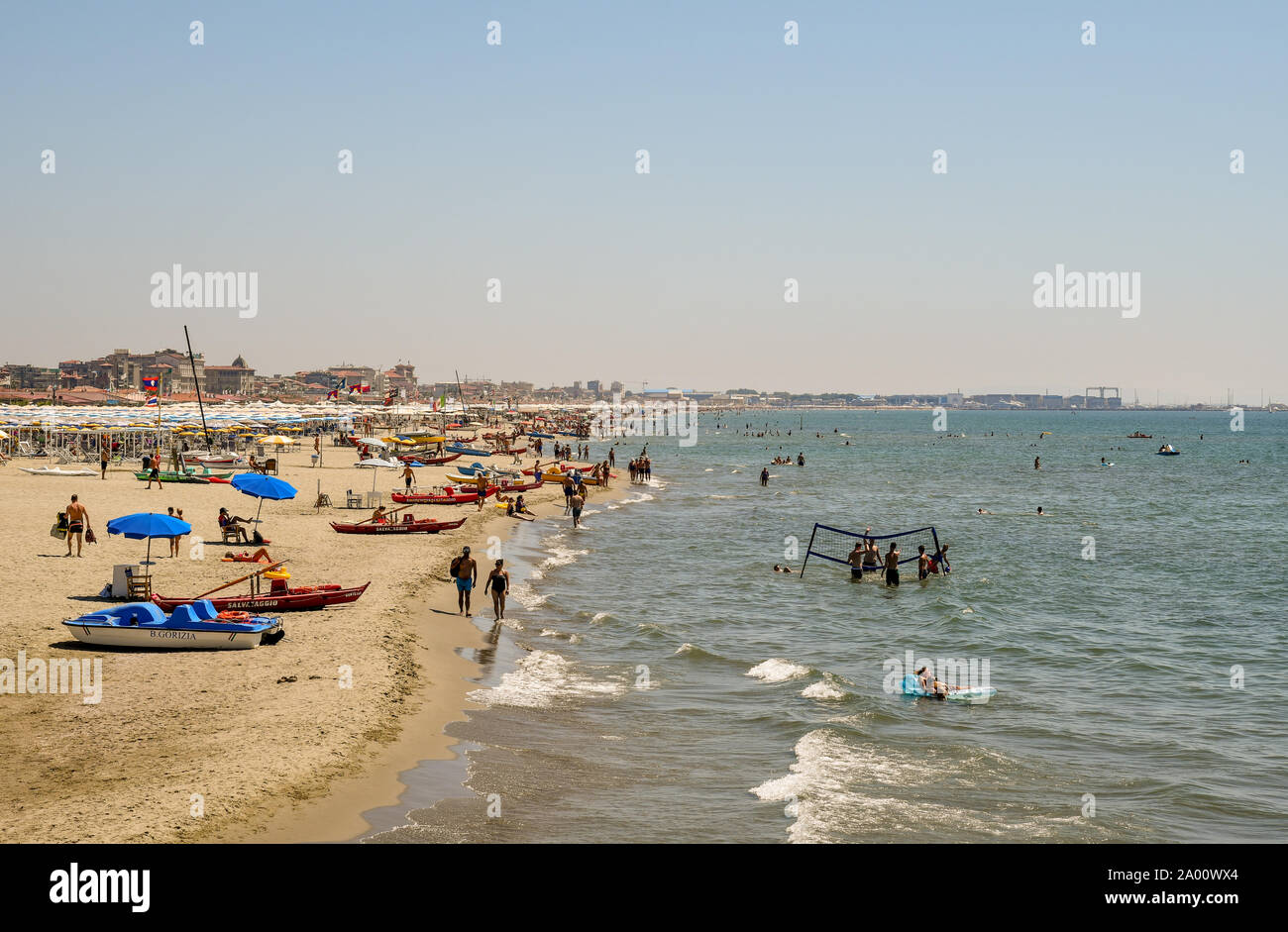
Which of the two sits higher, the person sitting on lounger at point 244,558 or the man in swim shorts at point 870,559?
the person sitting on lounger at point 244,558

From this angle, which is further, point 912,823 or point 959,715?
point 959,715

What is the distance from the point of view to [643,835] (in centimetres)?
1163

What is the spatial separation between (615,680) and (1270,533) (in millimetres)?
43509

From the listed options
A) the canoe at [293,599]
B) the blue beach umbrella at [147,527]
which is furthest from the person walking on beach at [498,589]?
the blue beach umbrella at [147,527]

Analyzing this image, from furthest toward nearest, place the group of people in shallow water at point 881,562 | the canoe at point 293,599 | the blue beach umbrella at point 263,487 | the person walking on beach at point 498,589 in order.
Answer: the group of people in shallow water at point 881,562 → the blue beach umbrella at point 263,487 → the person walking on beach at point 498,589 → the canoe at point 293,599

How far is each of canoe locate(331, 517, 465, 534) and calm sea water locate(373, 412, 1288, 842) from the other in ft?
11.0

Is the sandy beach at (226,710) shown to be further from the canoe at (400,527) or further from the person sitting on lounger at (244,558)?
the canoe at (400,527)

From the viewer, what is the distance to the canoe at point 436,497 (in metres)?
44.7

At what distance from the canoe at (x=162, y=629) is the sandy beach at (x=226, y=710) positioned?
8.2 inches

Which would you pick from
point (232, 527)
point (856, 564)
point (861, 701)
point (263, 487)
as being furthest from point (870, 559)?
point (232, 527)

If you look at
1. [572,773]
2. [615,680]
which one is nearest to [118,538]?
[615,680]
